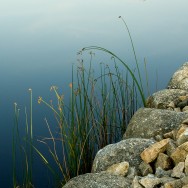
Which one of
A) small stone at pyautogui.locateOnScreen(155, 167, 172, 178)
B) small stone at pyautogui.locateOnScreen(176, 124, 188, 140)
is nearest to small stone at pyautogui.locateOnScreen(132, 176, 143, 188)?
small stone at pyautogui.locateOnScreen(155, 167, 172, 178)

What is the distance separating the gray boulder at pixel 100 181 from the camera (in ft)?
7.71

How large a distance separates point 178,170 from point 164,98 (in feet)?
4.46

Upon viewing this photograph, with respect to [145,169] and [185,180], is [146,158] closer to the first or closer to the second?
[145,169]

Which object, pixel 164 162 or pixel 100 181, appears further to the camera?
pixel 164 162

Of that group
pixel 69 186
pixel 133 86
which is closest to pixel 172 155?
pixel 69 186

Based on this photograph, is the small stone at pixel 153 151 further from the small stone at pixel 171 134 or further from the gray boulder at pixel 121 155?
the small stone at pixel 171 134

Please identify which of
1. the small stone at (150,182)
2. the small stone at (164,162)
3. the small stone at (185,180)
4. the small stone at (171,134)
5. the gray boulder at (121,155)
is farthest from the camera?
the small stone at (171,134)

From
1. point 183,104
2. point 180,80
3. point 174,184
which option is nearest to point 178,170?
point 174,184

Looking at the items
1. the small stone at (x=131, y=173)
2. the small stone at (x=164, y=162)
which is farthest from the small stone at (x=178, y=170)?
the small stone at (x=131, y=173)

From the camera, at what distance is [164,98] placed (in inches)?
143

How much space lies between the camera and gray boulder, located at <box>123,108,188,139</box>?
2.96 m

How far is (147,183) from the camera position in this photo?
226 centimetres

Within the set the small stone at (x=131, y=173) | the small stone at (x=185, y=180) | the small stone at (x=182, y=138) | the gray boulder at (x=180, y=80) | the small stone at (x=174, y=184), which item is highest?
the gray boulder at (x=180, y=80)

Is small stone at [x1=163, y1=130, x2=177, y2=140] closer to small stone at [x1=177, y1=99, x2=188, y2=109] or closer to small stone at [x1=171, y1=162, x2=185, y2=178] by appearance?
small stone at [x1=171, y1=162, x2=185, y2=178]
